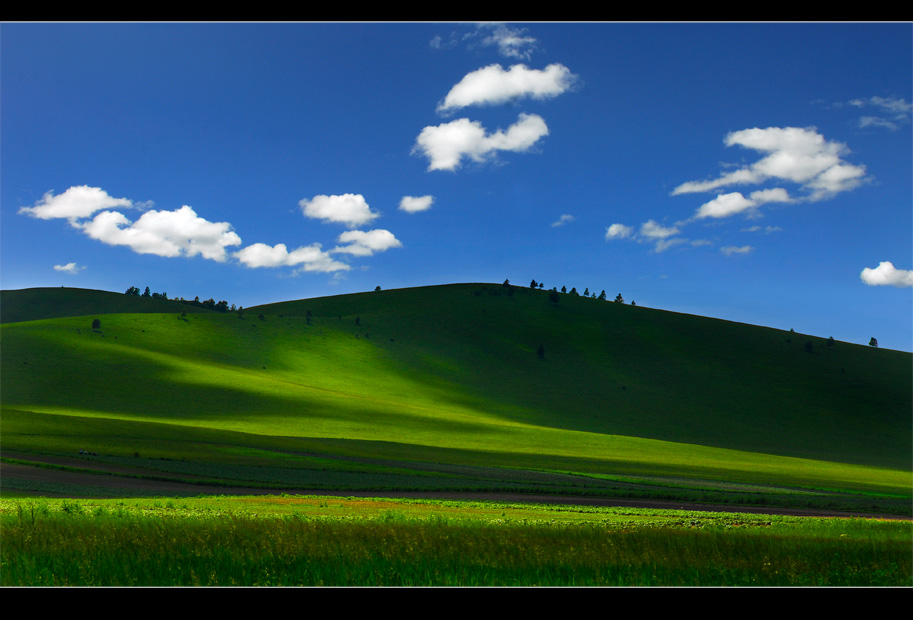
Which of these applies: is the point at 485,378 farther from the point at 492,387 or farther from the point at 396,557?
the point at 396,557

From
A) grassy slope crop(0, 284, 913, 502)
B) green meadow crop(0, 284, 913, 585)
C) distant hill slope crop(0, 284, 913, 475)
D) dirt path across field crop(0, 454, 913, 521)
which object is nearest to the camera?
dirt path across field crop(0, 454, 913, 521)

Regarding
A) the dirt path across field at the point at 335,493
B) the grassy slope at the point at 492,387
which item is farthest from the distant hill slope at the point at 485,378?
the dirt path across field at the point at 335,493

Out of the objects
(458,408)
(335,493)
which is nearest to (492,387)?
(458,408)

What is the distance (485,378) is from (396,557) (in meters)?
129

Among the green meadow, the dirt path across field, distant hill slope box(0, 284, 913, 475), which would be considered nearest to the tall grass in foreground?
the green meadow

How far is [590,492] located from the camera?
40.0m

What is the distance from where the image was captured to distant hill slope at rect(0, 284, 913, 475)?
87.4 metres

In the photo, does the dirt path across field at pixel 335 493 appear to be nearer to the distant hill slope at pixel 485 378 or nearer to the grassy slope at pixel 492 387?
the grassy slope at pixel 492 387

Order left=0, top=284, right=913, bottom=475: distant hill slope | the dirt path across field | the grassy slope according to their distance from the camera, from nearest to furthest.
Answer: the dirt path across field
the grassy slope
left=0, top=284, right=913, bottom=475: distant hill slope

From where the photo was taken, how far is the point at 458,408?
113438 millimetres

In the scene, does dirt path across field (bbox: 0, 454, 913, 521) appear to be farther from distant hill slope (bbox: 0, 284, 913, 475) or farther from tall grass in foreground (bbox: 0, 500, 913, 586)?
distant hill slope (bbox: 0, 284, 913, 475)

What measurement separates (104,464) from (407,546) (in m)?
40.8

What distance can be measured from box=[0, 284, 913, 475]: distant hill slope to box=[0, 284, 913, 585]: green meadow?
639mm
